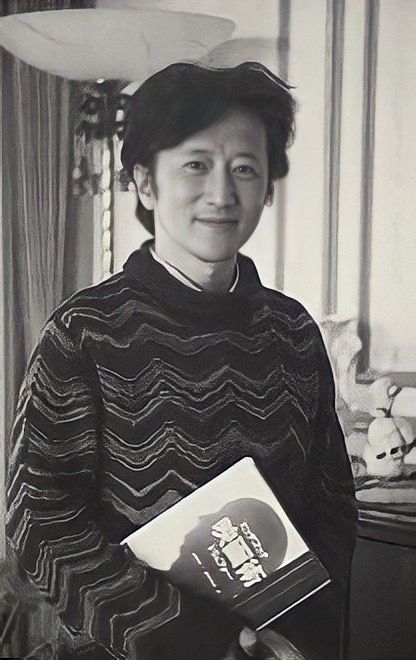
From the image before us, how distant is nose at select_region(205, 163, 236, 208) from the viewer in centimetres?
165

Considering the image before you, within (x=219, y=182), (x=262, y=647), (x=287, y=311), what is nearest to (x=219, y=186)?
(x=219, y=182)

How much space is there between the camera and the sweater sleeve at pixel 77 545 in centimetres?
163

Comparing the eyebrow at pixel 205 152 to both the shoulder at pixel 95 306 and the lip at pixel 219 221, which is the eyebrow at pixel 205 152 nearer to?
the lip at pixel 219 221

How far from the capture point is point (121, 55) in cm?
167

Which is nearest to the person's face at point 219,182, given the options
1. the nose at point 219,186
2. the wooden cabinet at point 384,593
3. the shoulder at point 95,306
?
the nose at point 219,186

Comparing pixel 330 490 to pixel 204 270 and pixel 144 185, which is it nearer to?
pixel 204 270

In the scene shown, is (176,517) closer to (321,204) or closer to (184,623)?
(184,623)

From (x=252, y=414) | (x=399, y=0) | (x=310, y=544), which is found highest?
(x=399, y=0)

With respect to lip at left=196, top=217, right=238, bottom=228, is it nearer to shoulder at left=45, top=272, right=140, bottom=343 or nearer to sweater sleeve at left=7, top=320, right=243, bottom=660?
shoulder at left=45, top=272, right=140, bottom=343

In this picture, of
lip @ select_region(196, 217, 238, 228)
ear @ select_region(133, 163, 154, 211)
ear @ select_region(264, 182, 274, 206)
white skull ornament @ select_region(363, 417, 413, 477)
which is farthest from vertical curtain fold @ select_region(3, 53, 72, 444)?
white skull ornament @ select_region(363, 417, 413, 477)

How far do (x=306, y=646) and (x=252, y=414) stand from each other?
15.6 inches

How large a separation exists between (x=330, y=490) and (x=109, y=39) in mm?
856

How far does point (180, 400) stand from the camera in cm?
165

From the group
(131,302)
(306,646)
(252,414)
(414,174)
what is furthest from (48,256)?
(306,646)
